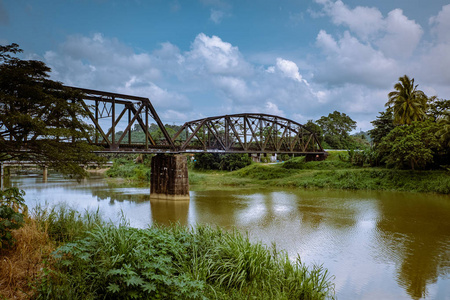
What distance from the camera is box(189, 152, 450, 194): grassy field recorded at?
32531 mm

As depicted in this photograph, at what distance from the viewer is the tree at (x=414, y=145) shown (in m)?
32.0

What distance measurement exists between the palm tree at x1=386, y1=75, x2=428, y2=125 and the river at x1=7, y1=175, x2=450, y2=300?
13.7 metres

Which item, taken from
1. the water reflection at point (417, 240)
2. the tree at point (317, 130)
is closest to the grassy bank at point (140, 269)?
the water reflection at point (417, 240)

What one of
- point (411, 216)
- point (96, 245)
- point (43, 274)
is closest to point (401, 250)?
point (411, 216)

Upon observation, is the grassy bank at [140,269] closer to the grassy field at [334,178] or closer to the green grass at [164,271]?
the green grass at [164,271]

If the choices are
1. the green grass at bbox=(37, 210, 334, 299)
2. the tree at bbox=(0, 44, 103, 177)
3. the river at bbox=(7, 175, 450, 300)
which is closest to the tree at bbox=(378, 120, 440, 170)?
the river at bbox=(7, 175, 450, 300)

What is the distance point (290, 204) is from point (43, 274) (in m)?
21.7

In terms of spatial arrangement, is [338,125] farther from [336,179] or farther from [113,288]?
[113,288]

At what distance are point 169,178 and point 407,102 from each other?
31365 mm

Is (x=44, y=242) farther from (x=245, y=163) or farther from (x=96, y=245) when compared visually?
(x=245, y=163)

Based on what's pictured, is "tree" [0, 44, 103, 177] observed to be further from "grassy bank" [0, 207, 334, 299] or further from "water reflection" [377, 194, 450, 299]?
"water reflection" [377, 194, 450, 299]

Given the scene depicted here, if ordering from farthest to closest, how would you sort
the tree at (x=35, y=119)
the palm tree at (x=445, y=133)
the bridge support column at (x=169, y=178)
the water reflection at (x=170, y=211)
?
1. the palm tree at (x=445, y=133)
2. the bridge support column at (x=169, y=178)
3. the water reflection at (x=170, y=211)
4. the tree at (x=35, y=119)

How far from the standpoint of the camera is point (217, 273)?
7281 millimetres

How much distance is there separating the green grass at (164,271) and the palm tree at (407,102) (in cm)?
3820
